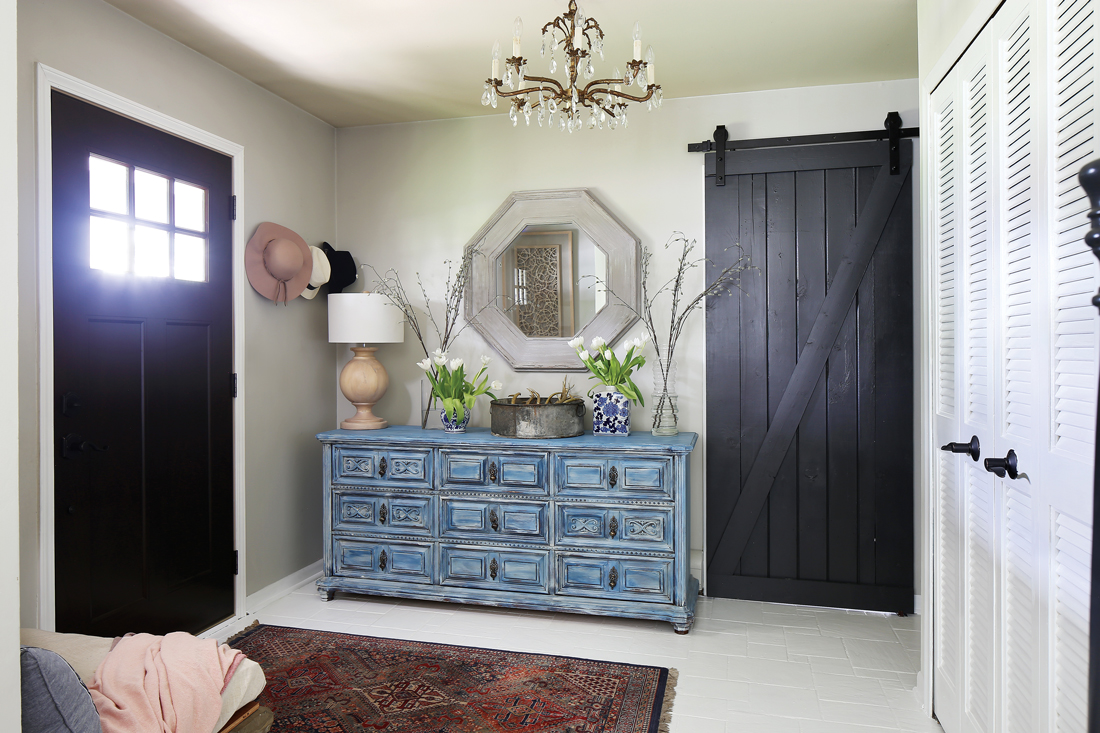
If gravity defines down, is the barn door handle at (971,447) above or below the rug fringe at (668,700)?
above

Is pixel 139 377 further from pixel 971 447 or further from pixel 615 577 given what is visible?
pixel 971 447

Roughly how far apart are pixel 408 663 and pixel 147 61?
2636 millimetres

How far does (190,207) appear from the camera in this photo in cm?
298

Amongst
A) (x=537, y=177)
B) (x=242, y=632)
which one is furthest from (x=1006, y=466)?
(x=242, y=632)

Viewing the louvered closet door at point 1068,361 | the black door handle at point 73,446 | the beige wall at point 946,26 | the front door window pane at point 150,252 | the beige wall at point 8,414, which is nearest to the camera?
the beige wall at point 8,414

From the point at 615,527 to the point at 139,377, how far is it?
2.08 m

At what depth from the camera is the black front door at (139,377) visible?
2404 mm

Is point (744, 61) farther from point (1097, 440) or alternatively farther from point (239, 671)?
point (239, 671)

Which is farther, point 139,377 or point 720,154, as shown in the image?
point 720,154

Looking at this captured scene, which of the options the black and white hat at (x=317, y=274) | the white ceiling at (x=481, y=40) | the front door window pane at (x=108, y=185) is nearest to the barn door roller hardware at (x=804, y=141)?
the white ceiling at (x=481, y=40)

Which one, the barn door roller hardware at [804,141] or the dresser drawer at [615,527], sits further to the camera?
the barn door roller hardware at [804,141]

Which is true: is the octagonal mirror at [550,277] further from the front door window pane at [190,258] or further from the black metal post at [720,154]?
the front door window pane at [190,258]

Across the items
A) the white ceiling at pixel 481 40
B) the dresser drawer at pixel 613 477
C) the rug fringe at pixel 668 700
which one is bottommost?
the rug fringe at pixel 668 700

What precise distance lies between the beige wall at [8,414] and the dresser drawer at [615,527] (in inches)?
A: 87.1
